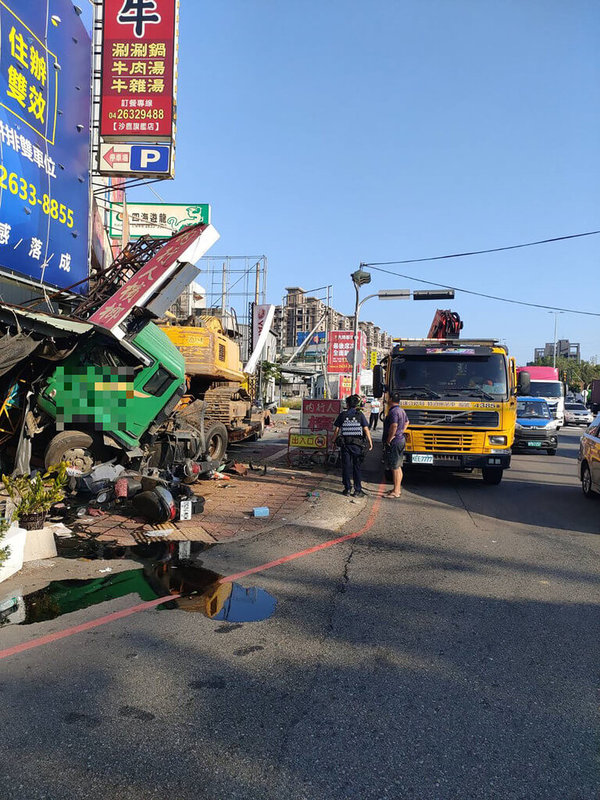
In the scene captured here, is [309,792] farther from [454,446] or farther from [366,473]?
[366,473]

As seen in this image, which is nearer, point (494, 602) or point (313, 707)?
point (313, 707)

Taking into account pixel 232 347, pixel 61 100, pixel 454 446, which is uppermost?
pixel 61 100

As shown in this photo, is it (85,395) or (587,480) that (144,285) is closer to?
(85,395)

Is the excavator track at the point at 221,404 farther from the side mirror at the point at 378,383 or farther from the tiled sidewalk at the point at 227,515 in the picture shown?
the side mirror at the point at 378,383

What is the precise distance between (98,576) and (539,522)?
620 cm

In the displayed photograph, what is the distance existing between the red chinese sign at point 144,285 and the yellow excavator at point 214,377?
367cm

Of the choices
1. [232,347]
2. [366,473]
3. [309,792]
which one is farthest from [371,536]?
[232,347]

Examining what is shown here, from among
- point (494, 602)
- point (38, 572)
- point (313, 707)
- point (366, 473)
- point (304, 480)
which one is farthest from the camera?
point (366, 473)

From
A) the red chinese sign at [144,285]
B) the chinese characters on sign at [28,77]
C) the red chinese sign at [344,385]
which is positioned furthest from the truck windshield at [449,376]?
the red chinese sign at [344,385]

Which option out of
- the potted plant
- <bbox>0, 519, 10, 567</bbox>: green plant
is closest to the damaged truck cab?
the potted plant

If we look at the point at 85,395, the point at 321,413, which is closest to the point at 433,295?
the point at 321,413

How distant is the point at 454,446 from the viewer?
1074 centimetres

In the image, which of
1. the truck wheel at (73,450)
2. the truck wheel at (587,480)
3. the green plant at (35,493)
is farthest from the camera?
the truck wheel at (587,480)

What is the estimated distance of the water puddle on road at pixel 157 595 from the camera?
457cm
